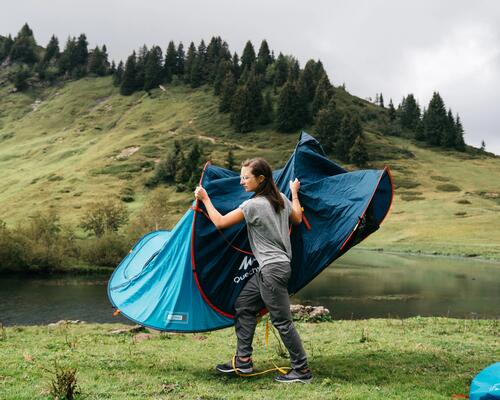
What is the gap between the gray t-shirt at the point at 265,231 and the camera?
7301mm

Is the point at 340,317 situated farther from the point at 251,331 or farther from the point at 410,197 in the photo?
the point at 410,197

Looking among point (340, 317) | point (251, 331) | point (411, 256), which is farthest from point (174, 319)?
point (411, 256)

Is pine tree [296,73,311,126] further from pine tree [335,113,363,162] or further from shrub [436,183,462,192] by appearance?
shrub [436,183,462,192]

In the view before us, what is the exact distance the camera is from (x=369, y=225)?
8820mm

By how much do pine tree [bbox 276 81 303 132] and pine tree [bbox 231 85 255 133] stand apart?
941cm

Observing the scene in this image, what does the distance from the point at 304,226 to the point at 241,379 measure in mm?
2815

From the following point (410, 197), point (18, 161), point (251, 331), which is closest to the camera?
point (251, 331)

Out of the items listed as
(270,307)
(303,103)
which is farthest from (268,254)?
(303,103)

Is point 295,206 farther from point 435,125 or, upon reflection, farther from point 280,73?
point 280,73

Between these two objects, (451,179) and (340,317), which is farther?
(451,179)

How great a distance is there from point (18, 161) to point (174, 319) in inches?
6631

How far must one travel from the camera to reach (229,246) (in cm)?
842

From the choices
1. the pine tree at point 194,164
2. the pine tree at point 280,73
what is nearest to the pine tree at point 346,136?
A: the pine tree at point 194,164

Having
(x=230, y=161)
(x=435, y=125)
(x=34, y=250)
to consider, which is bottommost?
(x=34, y=250)
